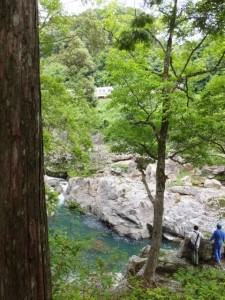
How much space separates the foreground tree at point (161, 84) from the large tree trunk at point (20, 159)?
435 centimetres

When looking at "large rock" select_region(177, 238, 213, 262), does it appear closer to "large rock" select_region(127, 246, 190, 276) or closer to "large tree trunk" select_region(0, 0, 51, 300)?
"large rock" select_region(127, 246, 190, 276)

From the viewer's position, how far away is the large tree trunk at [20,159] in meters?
1.29

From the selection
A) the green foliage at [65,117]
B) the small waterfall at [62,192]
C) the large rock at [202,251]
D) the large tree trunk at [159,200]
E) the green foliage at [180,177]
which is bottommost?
the small waterfall at [62,192]

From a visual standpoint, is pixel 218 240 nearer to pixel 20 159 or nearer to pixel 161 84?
pixel 161 84

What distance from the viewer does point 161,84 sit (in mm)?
6266

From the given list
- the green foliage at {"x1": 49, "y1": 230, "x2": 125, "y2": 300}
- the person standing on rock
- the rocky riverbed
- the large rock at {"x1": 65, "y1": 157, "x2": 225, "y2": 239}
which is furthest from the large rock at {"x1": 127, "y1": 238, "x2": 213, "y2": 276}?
the large rock at {"x1": 65, "y1": 157, "x2": 225, "y2": 239}

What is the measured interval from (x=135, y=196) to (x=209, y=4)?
36.6ft

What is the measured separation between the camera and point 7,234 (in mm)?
1287

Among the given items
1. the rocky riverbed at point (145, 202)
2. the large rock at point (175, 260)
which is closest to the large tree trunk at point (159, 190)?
the large rock at point (175, 260)

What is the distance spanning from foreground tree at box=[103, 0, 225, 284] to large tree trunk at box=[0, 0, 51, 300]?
4352 mm

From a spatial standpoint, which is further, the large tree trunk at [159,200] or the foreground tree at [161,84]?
the large tree trunk at [159,200]

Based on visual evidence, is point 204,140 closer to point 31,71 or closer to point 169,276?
point 169,276

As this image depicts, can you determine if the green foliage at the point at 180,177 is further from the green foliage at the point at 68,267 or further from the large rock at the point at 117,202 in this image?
the green foliage at the point at 68,267

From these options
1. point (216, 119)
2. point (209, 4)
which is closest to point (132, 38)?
point (209, 4)
